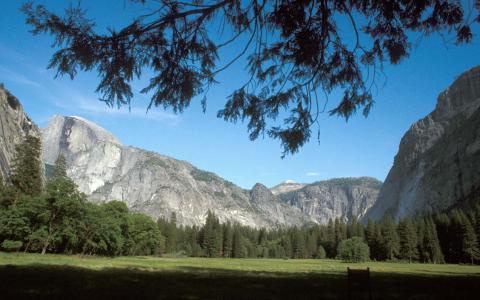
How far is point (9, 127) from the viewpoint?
379ft

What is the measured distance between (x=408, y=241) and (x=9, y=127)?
382 feet

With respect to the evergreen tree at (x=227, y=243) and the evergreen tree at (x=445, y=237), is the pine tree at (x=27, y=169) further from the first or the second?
the evergreen tree at (x=445, y=237)

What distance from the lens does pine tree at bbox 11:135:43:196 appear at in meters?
54.8

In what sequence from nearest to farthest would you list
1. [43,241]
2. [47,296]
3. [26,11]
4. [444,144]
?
[26,11]
[47,296]
[43,241]
[444,144]

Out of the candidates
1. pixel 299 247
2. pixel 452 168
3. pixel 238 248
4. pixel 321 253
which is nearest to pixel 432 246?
pixel 321 253

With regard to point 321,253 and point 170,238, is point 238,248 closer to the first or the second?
point 170,238

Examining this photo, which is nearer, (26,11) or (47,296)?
(26,11)

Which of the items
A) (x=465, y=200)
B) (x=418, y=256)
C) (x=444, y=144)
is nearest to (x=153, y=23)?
(x=418, y=256)

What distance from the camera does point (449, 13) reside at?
8.70m

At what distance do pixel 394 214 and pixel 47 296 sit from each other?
20925 cm

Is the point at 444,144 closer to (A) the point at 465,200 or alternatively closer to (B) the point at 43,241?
(A) the point at 465,200

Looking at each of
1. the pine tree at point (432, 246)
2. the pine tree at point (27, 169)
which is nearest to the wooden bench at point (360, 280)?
the pine tree at point (27, 169)

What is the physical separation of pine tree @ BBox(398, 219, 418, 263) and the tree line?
0.22m

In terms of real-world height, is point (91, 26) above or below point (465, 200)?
below
